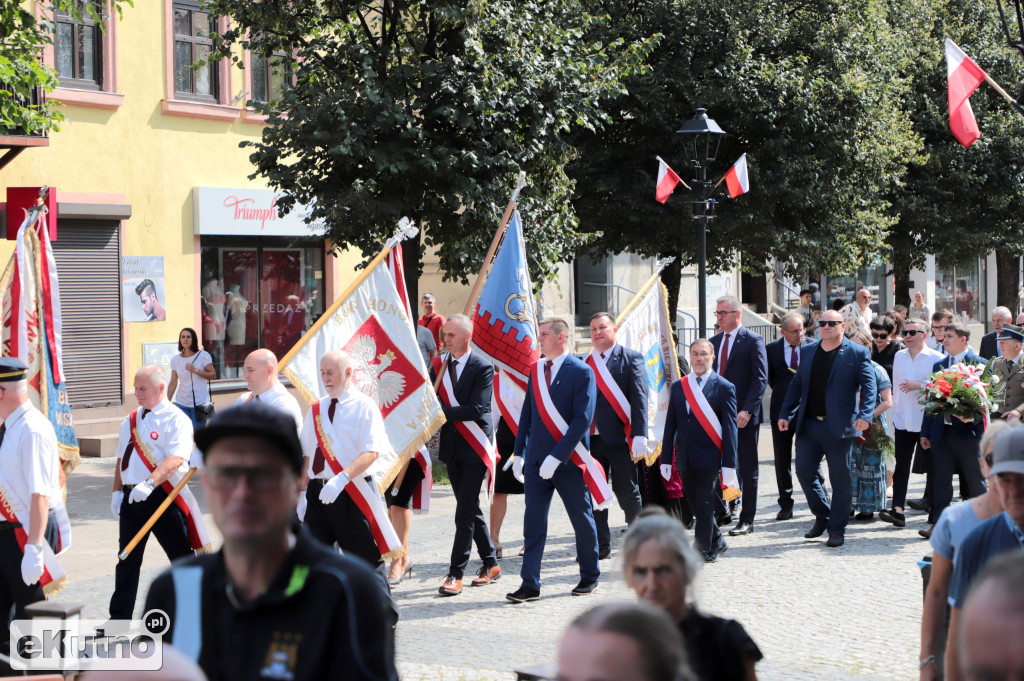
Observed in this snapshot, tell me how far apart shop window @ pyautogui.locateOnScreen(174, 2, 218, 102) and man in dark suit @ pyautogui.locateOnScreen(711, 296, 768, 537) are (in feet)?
36.1

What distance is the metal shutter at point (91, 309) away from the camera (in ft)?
58.3

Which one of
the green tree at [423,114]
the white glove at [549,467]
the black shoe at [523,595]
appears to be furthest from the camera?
the green tree at [423,114]

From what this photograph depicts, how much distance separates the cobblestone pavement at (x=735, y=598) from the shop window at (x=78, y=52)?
8.27 meters

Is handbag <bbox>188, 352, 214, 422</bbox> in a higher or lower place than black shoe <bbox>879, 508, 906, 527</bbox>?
higher

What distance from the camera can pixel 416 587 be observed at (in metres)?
9.09

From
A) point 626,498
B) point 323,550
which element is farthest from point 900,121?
point 323,550

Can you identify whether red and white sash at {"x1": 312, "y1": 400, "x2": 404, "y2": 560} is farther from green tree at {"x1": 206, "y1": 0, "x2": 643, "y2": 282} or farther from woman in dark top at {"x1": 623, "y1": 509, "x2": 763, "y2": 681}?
green tree at {"x1": 206, "y1": 0, "x2": 643, "y2": 282}

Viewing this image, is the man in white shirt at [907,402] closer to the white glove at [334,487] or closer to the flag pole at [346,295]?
the flag pole at [346,295]

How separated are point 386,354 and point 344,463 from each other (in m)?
1.82

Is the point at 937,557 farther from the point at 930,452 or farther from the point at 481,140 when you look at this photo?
the point at 481,140

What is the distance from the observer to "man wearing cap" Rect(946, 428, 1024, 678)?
3.98 metres

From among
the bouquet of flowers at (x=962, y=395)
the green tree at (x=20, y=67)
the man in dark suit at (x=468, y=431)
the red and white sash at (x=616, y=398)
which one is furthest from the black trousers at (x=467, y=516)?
the green tree at (x=20, y=67)

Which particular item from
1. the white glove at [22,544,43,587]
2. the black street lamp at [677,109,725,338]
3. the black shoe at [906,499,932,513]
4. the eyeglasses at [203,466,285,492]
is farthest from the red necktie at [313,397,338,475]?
the black street lamp at [677,109,725,338]

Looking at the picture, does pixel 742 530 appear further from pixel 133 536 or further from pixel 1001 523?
pixel 1001 523
